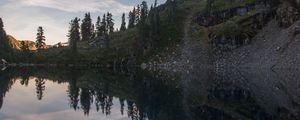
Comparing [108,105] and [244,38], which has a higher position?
[244,38]

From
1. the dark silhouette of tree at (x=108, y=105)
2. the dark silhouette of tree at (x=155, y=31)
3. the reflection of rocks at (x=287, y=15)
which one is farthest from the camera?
the dark silhouette of tree at (x=155, y=31)

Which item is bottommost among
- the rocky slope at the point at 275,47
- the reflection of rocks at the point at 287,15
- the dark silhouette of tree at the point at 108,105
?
the dark silhouette of tree at the point at 108,105

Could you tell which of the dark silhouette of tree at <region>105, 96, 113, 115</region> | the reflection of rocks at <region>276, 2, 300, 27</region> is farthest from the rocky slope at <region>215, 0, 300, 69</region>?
the dark silhouette of tree at <region>105, 96, 113, 115</region>

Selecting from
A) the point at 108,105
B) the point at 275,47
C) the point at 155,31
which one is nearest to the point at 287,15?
the point at 275,47

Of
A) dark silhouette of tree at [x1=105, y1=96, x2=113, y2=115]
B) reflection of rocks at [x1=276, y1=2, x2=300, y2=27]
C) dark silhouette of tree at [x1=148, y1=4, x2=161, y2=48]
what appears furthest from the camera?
dark silhouette of tree at [x1=148, y1=4, x2=161, y2=48]

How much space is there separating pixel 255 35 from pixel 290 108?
133433 millimetres

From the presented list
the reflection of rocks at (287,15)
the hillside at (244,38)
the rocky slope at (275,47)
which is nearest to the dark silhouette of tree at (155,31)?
the hillside at (244,38)

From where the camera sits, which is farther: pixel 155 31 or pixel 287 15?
pixel 155 31

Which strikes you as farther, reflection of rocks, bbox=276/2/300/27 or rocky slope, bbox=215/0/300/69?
reflection of rocks, bbox=276/2/300/27

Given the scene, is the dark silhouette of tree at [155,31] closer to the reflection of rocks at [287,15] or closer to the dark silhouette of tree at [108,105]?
the reflection of rocks at [287,15]

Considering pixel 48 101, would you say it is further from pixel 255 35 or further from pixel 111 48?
pixel 111 48

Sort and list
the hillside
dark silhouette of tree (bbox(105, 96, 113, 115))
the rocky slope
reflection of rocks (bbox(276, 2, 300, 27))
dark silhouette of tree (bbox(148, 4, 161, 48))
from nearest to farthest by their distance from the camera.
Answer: dark silhouette of tree (bbox(105, 96, 113, 115)), the rocky slope, the hillside, reflection of rocks (bbox(276, 2, 300, 27)), dark silhouette of tree (bbox(148, 4, 161, 48))

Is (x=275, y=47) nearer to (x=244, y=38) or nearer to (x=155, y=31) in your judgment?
(x=244, y=38)

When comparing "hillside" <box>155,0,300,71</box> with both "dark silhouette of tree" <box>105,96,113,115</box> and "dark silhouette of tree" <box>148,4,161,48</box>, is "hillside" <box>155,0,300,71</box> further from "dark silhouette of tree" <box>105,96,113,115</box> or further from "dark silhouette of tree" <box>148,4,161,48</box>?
"dark silhouette of tree" <box>105,96,113,115</box>
